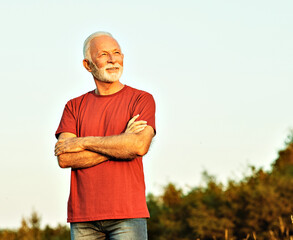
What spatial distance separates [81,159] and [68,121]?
1.31ft

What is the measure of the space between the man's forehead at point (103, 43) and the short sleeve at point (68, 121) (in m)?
0.47

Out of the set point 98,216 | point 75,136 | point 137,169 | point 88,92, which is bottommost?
point 98,216

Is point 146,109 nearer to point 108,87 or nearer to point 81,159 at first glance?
point 108,87

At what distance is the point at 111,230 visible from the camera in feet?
12.0

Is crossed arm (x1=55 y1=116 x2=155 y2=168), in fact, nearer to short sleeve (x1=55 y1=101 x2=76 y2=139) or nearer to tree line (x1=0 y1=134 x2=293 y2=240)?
short sleeve (x1=55 y1=101 x2=76 y2=139)

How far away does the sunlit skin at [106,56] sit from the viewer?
3.98 meters

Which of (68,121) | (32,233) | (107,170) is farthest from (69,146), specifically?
(32,233)

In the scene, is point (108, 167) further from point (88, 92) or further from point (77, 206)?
point (88, 92)

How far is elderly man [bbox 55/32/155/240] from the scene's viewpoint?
143 inches

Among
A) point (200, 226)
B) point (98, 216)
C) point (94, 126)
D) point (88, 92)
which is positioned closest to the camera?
point (98, 216)

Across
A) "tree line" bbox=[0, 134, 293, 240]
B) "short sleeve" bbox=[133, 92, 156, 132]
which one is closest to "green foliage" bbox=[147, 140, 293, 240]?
"tree line" bbox=[0, 134, 293, 240]

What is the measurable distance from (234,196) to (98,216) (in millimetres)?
13141

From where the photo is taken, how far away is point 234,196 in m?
16.3

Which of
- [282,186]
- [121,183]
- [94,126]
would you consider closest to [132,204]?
[121,183]
